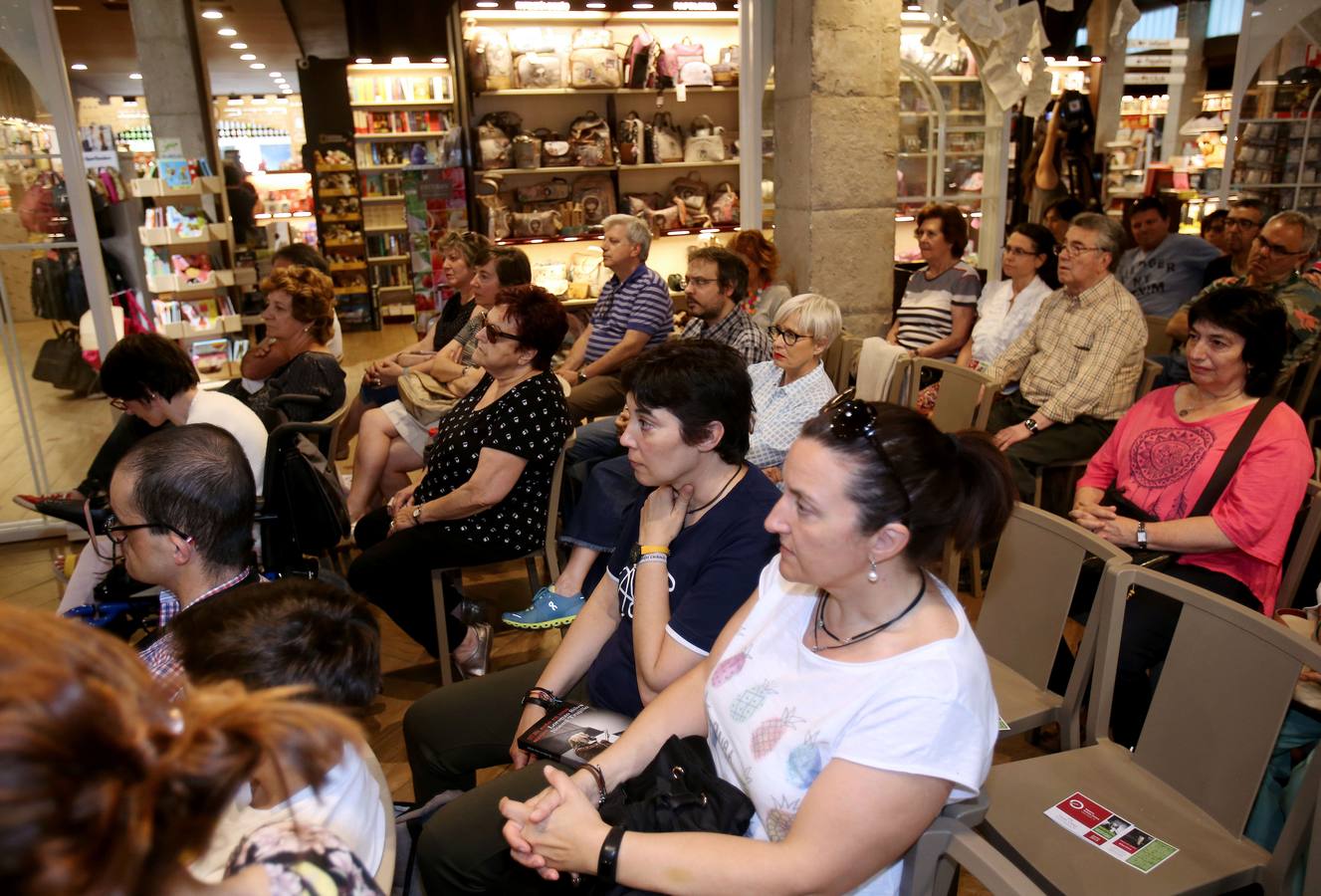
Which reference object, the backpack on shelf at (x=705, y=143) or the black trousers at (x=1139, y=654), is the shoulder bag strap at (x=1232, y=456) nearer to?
the black trousers at (x=1139, y=654)

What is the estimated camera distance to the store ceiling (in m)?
9.85

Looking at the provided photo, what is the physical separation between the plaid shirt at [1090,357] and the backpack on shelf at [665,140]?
12.0 ft

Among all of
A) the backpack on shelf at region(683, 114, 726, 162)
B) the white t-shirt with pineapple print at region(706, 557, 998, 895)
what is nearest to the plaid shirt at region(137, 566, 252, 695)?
the white t-shirt with pineapple print at region(706, 557, 998, 895)

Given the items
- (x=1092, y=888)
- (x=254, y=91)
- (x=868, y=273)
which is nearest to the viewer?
(x=1092, y=888)

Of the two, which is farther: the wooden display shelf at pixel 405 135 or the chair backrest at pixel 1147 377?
the wooden display shelf at pixel 405 135

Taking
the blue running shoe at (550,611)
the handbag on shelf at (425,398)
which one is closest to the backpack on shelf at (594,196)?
the handbag on shelf at (425,398)

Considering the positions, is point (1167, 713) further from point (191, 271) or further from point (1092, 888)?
point (191, 271)

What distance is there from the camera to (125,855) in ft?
2.31

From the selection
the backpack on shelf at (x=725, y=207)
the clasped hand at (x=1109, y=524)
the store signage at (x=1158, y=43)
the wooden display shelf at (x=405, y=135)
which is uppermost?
the store signage at (x=1158, y=43)

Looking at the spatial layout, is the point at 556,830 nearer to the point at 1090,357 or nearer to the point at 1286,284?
the point at 1090,357

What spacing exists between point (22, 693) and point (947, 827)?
3.94 ft

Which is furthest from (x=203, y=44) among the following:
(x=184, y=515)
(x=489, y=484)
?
(x=184, y=515)

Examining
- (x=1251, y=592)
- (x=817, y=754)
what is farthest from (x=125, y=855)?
(x=1251, y=592)

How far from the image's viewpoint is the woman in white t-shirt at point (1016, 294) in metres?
4.53
